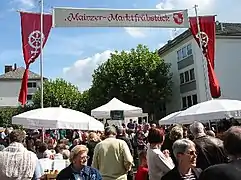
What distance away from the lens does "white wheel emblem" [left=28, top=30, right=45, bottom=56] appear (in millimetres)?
15477

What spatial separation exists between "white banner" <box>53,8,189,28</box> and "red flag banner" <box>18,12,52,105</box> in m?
0.58

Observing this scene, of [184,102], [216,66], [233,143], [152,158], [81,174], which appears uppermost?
[216,66]

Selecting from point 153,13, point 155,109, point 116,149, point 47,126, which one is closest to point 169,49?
point 155,109

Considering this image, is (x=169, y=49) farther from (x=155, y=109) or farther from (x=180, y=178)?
(x=180, y=178)

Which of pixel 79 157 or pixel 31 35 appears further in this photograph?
pixel 31 35

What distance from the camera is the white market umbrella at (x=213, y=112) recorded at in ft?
38.1

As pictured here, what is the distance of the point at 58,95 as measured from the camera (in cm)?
5778

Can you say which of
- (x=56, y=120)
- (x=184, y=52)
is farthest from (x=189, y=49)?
(x=56, y=120)

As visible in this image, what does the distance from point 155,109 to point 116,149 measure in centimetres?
3715

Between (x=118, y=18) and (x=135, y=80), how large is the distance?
81.1 ft

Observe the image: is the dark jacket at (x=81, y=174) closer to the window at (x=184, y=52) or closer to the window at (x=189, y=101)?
the window at (x=189, y=101)

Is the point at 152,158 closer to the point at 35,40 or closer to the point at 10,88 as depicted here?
the point at 35,40

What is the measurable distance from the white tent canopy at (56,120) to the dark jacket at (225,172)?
845 cm

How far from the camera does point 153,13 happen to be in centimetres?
1655
